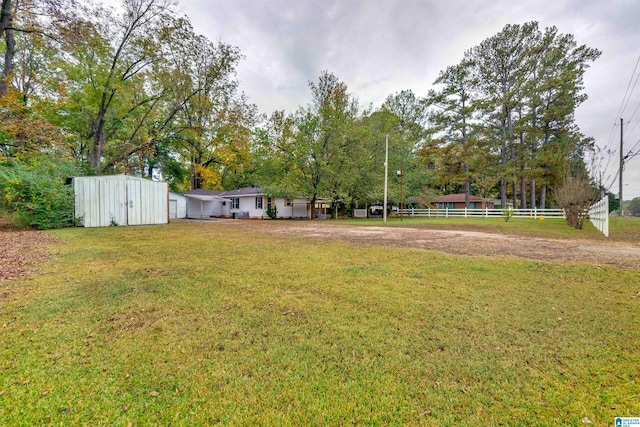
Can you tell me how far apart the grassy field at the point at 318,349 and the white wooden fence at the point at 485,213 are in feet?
73.9

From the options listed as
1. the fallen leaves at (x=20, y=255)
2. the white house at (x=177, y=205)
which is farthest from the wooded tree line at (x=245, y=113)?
the fallen leaves at (x=20, y=255)

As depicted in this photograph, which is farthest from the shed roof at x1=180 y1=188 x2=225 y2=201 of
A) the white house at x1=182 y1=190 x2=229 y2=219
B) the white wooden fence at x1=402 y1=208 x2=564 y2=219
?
the white wooden fence at x1=402 y1=208 x2=564 y2=219

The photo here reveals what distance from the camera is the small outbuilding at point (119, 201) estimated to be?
1308cm

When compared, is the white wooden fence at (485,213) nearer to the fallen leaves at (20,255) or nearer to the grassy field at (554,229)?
the grassy field at (554,229)

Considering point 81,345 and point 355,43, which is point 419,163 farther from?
point 81,345

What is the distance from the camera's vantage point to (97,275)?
4.70 m

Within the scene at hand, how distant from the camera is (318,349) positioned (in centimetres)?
246

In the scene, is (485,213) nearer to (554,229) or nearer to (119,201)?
(554,229)

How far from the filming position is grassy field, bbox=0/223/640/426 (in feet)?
5.72

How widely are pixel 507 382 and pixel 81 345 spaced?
3677 mm

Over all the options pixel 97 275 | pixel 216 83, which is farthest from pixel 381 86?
pixel 97 275

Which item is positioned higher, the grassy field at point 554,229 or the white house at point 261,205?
the white house at point 261,205

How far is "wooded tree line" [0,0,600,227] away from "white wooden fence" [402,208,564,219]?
2094 mm

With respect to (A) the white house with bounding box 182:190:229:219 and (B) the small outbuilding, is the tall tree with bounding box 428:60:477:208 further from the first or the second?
(B) the small outbuilding
